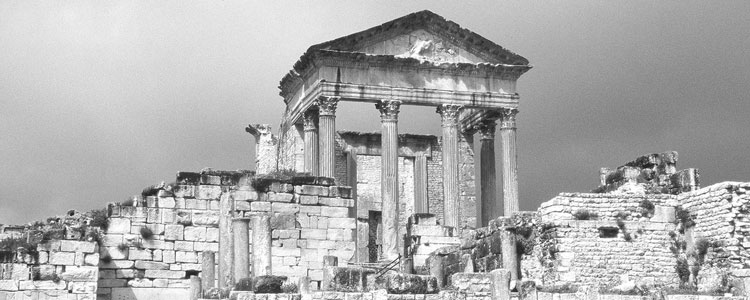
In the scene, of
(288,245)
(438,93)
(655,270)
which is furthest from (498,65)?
(288,245)

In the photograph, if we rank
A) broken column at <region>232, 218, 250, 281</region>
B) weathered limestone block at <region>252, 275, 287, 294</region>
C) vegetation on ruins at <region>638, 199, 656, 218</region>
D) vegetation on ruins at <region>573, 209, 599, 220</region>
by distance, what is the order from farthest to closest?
vegetation on ruins at <region>638, 199, 656, 218</region>
vegetation on ruins at <region>573, 209, 599, 220</region>
broken column at <region>232, 218, 250, 281</region>
weathered limestone block at <region>252, 275, 287, 294</region>

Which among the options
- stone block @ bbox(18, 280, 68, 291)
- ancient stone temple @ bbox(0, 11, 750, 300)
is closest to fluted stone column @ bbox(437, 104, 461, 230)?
ancient stone temple @ bbox(0, 11, 750, 300)

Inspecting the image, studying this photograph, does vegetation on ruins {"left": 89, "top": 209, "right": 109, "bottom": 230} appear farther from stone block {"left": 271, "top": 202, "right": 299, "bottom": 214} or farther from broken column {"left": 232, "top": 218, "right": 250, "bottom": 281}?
stone block {"left": 271, "top": 202, "right": 299, "bottom": 214}

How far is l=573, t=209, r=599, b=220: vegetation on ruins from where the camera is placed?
83.0 ft

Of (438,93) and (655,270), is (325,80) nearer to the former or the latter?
(438,93)

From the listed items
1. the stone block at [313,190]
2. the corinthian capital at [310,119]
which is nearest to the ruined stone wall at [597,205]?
the stone block at [313,190]

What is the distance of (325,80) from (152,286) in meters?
19.7

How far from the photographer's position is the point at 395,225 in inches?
1575

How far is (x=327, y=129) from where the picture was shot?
41.4 meters

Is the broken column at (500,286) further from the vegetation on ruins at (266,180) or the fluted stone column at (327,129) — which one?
the fluted stone column at (327,129)

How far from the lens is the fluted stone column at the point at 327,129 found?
41.2m

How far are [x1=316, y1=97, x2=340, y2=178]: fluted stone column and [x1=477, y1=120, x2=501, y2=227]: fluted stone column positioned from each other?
26.0 feet

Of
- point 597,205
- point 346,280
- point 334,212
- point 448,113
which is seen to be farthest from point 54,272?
point 448,113

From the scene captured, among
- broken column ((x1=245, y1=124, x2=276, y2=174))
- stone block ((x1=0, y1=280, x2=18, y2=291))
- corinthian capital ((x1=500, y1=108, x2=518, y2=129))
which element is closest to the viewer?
stone block ((x1=0, y1=280, x2=18, y2=291))
